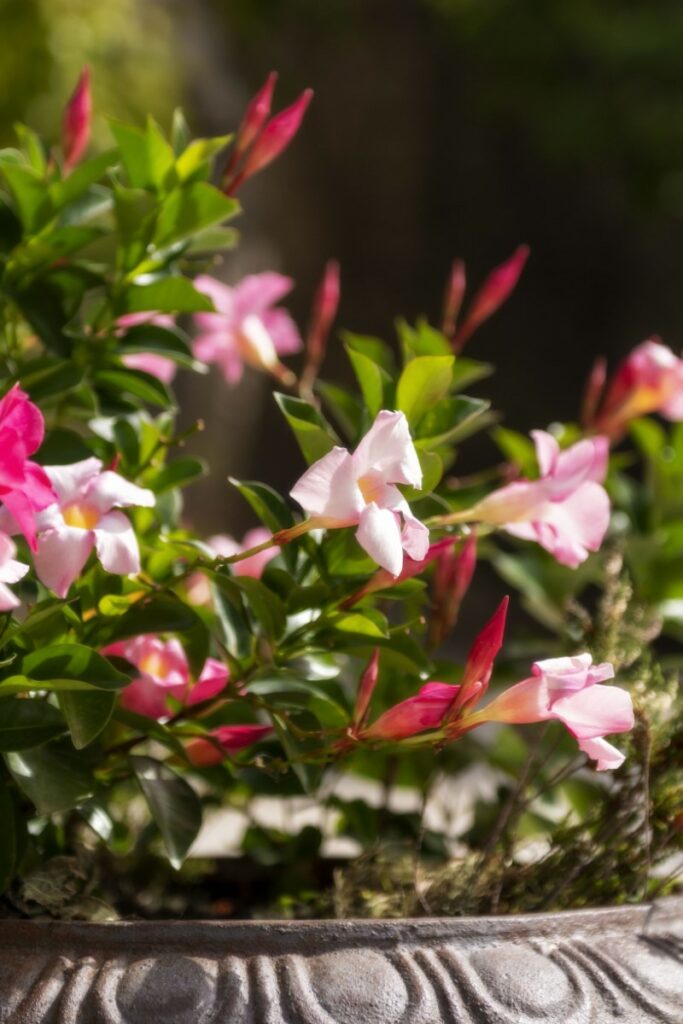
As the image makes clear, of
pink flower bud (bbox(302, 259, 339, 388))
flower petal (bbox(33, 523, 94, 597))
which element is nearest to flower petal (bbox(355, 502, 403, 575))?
flower petal (bbox(33, 523, 94, 597))

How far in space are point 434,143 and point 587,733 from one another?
523cm

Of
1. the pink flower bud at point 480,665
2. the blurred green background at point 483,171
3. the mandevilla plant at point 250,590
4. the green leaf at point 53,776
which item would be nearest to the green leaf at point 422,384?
the mandevilla plant at point 250,590

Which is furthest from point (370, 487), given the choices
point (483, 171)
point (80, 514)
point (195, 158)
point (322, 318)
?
point (483, 171)

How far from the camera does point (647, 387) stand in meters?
0.74

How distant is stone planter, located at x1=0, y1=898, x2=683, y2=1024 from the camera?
1.35ft

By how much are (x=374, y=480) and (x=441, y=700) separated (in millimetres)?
100

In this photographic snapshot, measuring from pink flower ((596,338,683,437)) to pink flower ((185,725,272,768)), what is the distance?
1.12 ft

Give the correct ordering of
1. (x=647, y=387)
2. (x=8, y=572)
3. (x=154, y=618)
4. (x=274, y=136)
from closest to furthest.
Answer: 1. (x=8, y=572)
2. (x=154, y=618)
3. (x=274, y=136)
4. (x=647, y=387)

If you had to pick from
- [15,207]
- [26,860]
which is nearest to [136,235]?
[15,207]

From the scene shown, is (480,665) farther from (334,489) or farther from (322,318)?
(322,318)

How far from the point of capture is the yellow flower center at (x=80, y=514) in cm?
47

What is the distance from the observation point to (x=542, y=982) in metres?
0.44

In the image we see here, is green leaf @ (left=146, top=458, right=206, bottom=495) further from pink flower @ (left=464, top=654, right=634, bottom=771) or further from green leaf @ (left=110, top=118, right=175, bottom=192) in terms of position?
pink flower @ (left=464, top=654, right=634, bottom=771)

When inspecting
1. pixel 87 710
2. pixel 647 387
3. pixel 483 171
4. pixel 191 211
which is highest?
pixel 191 211
